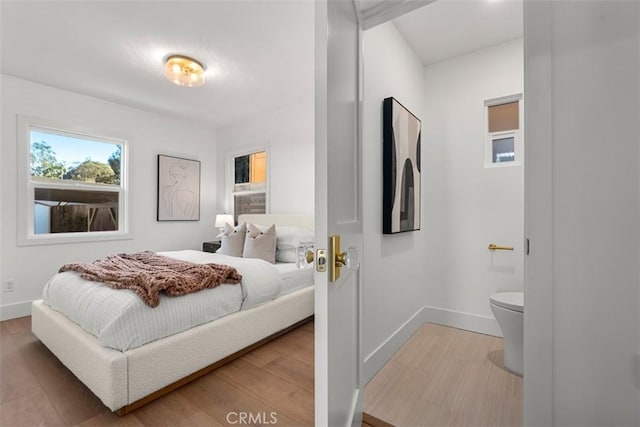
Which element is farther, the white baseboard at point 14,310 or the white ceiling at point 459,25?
the white baseboard at point 14,310

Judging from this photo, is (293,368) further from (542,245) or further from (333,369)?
(542,245)

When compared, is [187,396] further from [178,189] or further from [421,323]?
[178,189]

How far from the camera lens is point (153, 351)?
165 cm

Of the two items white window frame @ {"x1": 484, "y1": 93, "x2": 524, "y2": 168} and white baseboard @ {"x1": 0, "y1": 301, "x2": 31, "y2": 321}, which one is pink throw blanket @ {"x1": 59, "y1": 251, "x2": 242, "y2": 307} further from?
white window frame @ {"x1": 484, "y1": 93, "x2": 524, "y2": 168}

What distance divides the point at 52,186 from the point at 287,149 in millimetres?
2824

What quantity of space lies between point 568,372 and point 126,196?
463cm

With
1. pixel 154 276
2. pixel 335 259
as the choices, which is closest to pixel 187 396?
pixel 154 276

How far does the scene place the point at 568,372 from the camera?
113 centimetres

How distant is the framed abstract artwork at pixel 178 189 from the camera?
425 cm

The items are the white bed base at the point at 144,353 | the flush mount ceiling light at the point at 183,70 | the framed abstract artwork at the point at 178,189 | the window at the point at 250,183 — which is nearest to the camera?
the white bed base at the point at 144,353

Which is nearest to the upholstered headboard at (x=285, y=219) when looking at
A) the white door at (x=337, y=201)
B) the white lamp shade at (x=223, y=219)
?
the white lamp shade at (x=223, y=219)

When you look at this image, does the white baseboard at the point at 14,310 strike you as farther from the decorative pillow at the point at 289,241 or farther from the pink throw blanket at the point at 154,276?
the decorative pillow at the point at 289,241

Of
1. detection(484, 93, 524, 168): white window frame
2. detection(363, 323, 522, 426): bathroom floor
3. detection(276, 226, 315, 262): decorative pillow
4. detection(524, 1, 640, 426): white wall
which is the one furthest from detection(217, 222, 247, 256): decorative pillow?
detection(524, 1, 640, 426): white wall

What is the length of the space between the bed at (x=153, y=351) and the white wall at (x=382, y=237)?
0.94 meters
